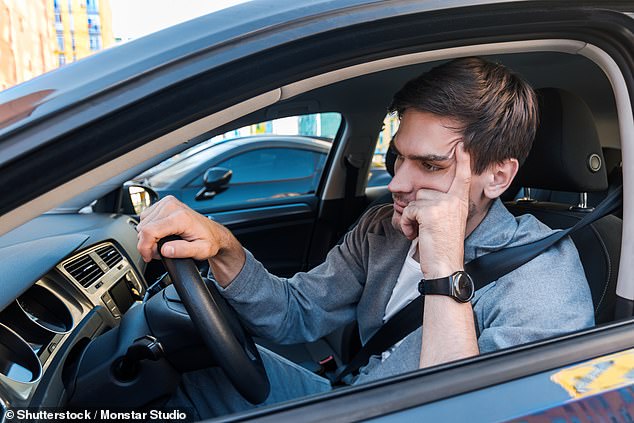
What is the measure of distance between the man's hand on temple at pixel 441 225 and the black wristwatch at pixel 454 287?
0.5 inches

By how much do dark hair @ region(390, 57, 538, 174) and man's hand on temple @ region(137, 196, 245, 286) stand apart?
1.94ft

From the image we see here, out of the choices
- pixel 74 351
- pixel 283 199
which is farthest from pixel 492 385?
pixel 283 199

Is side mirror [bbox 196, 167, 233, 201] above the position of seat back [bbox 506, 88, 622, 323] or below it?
below

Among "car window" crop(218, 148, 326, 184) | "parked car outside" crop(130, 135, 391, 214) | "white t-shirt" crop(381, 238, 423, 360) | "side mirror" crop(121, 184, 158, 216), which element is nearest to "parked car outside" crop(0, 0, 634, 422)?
"white t-shirt" crop(381, 238, 423, 360)

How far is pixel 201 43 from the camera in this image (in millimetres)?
786

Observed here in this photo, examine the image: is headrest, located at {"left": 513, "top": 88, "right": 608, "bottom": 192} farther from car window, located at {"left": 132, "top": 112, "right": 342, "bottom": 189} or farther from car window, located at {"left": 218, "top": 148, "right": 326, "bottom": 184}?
car window, located at {"left": 218, "top": 148, "right": 326, "bottom": 184}

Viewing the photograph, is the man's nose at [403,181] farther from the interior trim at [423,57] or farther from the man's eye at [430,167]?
the interior trim at [423,57]

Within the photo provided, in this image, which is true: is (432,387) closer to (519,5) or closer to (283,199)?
(519,5)

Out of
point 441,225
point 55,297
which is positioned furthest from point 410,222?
point 55,297

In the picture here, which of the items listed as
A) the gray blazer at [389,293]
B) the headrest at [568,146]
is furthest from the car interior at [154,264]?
the gray blazer at [389,293]

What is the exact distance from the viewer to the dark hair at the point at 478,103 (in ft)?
4.28

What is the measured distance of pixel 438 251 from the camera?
116cm

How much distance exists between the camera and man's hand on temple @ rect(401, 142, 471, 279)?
115cm

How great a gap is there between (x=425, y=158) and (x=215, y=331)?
640mm
